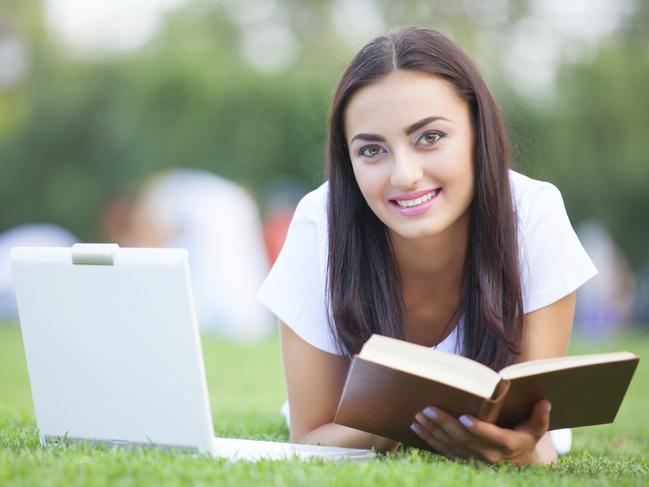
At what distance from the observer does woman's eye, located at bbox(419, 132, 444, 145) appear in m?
2.93

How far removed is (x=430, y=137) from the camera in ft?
9.66

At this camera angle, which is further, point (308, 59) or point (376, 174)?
point (308, 59)

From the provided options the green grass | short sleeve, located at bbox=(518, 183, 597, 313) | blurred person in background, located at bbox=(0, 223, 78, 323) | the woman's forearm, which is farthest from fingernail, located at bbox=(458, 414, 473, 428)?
blurred person in background, located at bbox=(0, 223, 78, 323)

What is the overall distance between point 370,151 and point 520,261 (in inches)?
26.1

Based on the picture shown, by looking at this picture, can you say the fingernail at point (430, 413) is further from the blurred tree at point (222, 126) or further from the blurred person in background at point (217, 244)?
the blurred tree at point (222, 126)

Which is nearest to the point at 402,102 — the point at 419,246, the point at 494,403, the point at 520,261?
the point at 419,246

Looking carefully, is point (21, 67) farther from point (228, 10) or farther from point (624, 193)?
point (624, 193)

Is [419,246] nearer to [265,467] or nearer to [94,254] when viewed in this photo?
[265,467]

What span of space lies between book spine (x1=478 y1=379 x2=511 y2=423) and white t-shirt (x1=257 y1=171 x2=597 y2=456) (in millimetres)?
663

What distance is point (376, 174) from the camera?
297cm

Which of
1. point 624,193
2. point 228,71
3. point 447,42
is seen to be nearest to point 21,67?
point 228,71

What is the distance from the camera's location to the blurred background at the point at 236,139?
44.5ft

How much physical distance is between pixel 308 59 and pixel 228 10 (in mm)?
4424

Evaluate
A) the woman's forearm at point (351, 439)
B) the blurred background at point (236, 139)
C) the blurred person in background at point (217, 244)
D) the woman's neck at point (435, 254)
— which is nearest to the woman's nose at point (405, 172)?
the woman's neck at point (435, 254)
